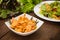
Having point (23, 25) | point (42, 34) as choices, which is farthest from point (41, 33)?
point (23, 25)

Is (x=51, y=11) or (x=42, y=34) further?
(x=51, y=11)

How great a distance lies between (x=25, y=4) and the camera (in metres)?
1.14

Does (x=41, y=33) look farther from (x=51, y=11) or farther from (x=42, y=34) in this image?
(x=51, y=11)

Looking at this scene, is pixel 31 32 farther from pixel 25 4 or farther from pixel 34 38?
pixel 25 4

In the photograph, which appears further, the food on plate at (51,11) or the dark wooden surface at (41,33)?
the food on plate at (51,11)

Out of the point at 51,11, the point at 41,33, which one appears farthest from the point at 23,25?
the point at 51,11

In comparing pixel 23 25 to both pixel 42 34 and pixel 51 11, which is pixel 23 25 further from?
pixel 51 11

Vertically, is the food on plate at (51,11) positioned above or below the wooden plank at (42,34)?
above

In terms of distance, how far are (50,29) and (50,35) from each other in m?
0.06

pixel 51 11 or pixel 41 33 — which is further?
pixel 51 11

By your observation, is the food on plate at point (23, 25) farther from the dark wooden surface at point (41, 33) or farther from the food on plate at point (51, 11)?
the food on plate at point (51, 11)

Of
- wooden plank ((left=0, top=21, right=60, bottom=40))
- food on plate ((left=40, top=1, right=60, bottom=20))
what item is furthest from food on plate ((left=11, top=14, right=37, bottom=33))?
food on plate ((left=40, top=1, right=60, bottom=20))

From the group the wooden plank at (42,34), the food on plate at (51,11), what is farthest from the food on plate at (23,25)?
the food on plate at (51,11)

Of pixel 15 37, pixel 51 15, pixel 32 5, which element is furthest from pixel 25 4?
pixel 15 37
